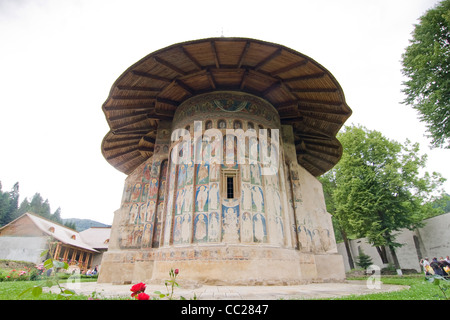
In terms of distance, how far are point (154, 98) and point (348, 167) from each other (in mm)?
19047

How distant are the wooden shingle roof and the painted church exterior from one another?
0.09m

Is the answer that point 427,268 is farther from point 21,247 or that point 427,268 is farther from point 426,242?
point 21,247

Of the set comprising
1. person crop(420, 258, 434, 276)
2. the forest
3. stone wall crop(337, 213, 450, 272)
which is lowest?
person crop(420, 258, 434, 276)

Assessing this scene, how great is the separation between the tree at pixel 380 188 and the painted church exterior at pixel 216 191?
7.02m

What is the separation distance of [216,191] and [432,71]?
1306cm

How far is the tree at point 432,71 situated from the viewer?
40.2ft

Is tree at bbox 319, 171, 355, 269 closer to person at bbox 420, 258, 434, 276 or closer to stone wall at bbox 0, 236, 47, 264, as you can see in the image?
person at bbox 420, 258, 434, 276

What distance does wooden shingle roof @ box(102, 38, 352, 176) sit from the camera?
407 inches

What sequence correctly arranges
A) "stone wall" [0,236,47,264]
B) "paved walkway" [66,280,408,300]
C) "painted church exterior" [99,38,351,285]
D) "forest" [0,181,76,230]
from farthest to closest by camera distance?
"forest" [0,181,76,230]
"stone wall" [0,236,47,264]
"painted church exterior" [99,38,351,285]
"paved walkway" [66,280,408,300]

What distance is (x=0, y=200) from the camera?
47.5m

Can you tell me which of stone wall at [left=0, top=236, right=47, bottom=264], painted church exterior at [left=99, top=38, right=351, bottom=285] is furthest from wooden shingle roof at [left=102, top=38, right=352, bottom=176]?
stone wall at [left=0, top=236, right=47, bottom=264]

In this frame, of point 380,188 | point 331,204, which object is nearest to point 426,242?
point 380,188

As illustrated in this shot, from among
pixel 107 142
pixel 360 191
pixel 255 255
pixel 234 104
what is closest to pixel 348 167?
pixel 360 191

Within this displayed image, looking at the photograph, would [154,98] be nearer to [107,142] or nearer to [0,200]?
[107,142]
